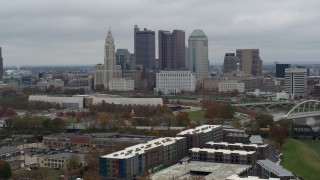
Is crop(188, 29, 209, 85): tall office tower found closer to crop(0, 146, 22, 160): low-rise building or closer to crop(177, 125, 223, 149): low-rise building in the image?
crop(177, 125, 223, 149): low-rise building

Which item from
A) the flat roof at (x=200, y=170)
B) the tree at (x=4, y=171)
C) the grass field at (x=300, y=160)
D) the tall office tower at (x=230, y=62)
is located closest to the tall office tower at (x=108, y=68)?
the tall office tower at (x=230, y=62)

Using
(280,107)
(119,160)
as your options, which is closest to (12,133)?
(119,160)

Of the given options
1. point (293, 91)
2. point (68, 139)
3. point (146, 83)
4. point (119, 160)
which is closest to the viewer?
point (119, 160)

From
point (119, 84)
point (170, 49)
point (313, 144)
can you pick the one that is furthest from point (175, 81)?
point (313, 144)

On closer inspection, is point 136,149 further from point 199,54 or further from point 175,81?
point 199,54

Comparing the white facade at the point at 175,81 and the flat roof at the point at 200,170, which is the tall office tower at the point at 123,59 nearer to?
the white facade at the point at 175,81

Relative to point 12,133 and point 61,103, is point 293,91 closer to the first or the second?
point 61,103

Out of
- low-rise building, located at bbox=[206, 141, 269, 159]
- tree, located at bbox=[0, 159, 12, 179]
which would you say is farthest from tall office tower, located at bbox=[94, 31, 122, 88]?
tree, located at bbox=[0, 159, 12, 179]
